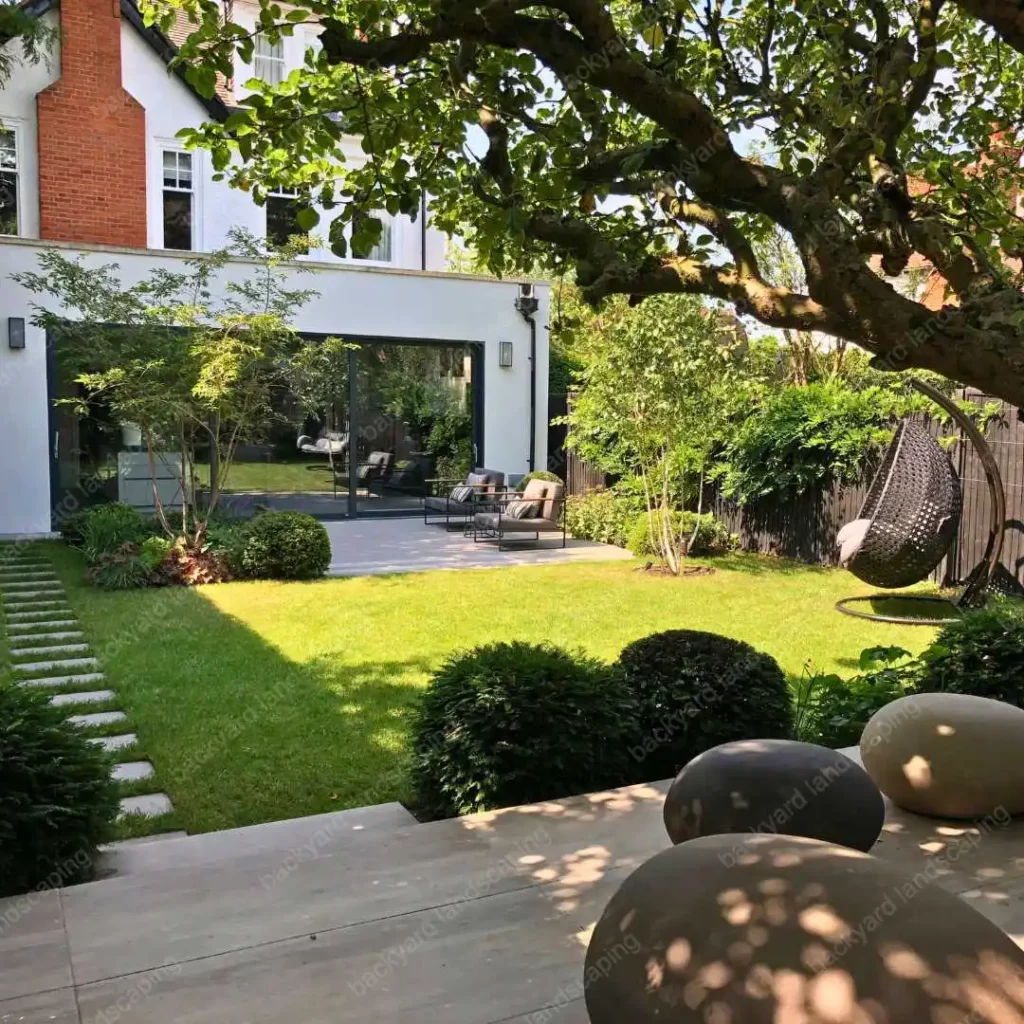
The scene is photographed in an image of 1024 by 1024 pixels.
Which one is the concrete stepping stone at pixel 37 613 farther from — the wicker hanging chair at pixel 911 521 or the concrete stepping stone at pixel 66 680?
the wicker hanging chair at pixel 911 521

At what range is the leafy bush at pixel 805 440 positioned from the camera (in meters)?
11.7

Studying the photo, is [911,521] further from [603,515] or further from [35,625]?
[35,625]

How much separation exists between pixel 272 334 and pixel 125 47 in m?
7.82

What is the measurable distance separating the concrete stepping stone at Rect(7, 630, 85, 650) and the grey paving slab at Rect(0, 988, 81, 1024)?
18.6 ft

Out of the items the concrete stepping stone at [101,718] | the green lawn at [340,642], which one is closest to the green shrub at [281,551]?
the green lawn at [340,642]

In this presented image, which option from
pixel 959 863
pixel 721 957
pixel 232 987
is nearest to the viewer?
pixel 721 957

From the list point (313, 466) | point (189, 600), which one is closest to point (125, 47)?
point (313, 466)

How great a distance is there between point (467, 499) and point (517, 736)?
38.6 ft

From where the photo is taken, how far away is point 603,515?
48.4 feet

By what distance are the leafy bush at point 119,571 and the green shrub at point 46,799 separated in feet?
21.8

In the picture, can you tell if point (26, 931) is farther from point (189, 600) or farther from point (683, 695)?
point (189, 600)

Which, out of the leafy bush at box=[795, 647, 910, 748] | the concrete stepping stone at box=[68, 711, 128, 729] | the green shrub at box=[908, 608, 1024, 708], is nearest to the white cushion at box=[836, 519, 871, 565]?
the leafy bush at box=[795, 647, 910, 748]

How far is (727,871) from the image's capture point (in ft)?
7.07

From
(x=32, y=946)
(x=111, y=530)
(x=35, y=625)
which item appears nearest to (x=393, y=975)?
(x=32, y=946)
